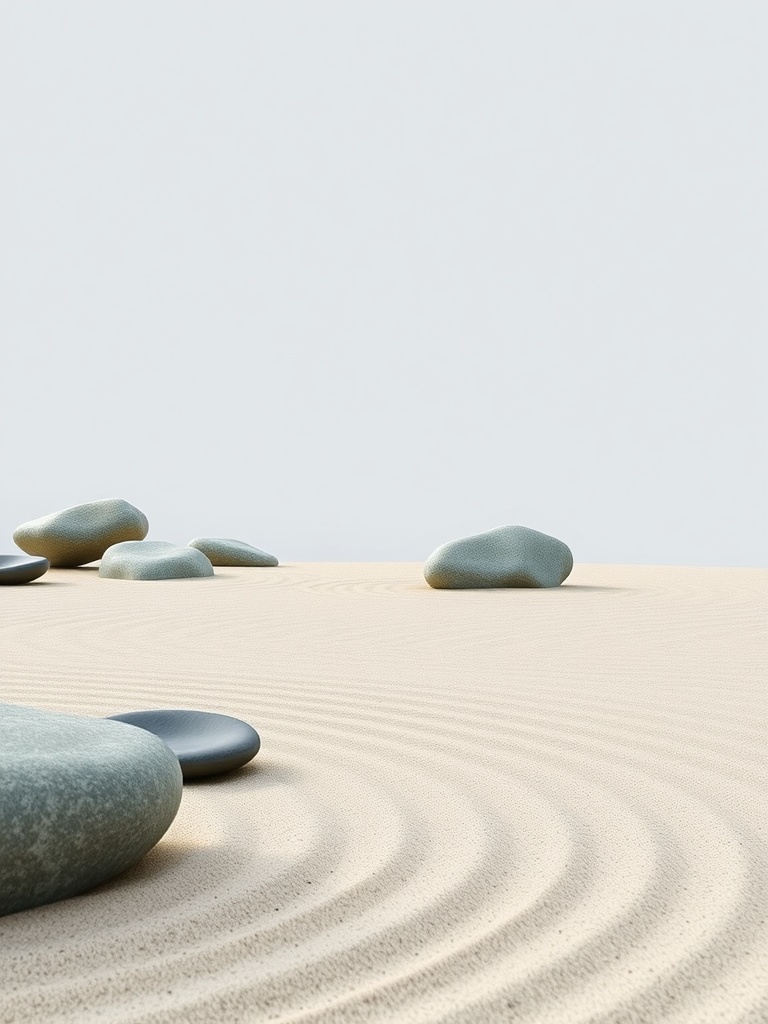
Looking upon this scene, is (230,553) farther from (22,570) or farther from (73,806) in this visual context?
(73,806)

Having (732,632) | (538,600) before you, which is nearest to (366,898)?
(732,632)

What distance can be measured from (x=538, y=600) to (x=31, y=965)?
752cm

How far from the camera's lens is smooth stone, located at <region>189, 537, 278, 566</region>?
14609mm

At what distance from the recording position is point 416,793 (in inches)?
107

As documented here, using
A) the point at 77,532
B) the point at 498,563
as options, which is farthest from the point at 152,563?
the point at 498,563

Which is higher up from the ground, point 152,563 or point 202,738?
point 202,738

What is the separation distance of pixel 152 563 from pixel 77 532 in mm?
2271

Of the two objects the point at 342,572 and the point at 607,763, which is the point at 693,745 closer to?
the point at 607,763

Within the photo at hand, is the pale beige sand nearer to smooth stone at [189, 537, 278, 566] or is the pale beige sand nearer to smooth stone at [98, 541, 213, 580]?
smooth stone at [98, 541, 213, 580]

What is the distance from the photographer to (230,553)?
14648 millimetres

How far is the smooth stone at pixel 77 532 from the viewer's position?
13320 mm

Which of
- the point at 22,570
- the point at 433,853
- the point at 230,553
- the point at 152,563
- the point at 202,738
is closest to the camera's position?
the point at 433,853

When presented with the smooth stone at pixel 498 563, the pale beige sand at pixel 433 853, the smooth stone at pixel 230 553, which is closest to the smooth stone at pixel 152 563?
the smooth stone at pixel 230 553

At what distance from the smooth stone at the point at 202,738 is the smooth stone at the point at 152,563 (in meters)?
8.44
